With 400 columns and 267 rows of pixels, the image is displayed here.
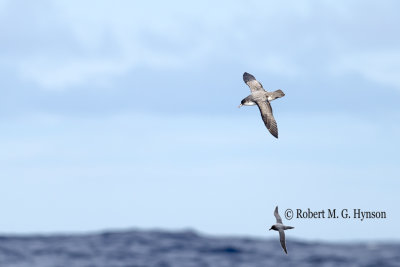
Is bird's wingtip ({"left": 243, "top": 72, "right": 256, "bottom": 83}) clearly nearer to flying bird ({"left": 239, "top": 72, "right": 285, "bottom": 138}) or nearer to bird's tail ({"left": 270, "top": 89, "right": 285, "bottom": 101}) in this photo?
flying bird ({"left": 239, "top": 72, "right": 285, "bottom": 138})

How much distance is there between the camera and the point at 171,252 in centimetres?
5338

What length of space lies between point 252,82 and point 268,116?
5.20 ft

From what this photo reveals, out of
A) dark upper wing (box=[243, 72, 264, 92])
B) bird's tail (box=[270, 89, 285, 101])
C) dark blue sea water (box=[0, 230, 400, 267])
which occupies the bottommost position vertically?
bird's tail (box=[270, 89, 285, 101])

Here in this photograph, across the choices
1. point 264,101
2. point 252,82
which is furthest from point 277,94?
point 252,82

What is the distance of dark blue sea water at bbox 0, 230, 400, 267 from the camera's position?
48562 millimetres

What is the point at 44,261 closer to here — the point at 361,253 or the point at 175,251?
the point at 175,251

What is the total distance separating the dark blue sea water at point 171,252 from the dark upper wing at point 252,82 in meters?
37.2

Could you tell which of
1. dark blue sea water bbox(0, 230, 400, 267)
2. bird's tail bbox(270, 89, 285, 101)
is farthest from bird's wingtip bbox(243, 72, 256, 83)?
dark blue sea water bbox(0, 230, 400, 267)

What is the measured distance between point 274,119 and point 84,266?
4009 cm

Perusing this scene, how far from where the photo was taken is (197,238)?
2437 inches

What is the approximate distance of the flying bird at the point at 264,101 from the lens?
8.32 m

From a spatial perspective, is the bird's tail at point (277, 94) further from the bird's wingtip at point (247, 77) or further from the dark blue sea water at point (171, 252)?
the dark blue sea water at point (171, 252)

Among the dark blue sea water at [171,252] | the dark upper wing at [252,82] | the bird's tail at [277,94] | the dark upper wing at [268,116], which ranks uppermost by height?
the dark blue sea water at [171,252]

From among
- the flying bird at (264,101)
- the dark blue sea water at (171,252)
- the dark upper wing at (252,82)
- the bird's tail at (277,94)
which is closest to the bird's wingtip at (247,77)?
the dark upper wing at (252,82)
